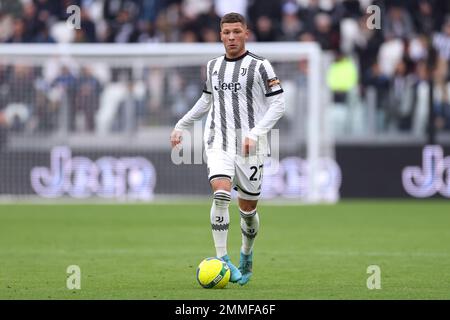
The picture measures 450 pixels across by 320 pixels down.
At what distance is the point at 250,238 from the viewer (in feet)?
31.8

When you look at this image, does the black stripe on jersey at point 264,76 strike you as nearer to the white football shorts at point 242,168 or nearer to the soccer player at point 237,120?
the soccer player at point 237,120

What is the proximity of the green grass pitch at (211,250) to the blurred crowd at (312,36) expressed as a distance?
6.38 feet

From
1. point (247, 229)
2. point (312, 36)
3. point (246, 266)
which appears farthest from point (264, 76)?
point (312, 36)

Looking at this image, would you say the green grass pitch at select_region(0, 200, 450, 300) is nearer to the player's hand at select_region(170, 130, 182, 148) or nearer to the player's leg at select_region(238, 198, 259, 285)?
the player's leg at select_region(238, 198, 259, 285)

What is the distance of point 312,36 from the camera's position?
73.7 feet

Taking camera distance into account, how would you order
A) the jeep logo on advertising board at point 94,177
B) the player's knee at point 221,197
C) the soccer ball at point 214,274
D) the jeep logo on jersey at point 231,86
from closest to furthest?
the soccer ball at point 214,274 < the player's knee at point 221,197 < the jeep logo on jersey at point 231,86 < the jeep logo on advertising board at point 94,177

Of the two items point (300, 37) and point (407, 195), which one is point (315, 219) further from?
point (300, 37)

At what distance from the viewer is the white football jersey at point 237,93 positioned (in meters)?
9.41

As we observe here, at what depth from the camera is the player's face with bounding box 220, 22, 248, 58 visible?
9266 millimetres

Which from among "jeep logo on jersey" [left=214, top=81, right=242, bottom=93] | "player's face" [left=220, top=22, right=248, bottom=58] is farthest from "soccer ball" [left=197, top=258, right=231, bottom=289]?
"player's face" [left=220, top=22, right=248, bottom=58]

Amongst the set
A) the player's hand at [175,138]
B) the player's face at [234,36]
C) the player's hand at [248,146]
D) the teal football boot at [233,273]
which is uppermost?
the player's face at [234,36]

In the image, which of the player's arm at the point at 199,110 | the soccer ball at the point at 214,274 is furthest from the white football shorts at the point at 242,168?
the soccer ball at the point at 214,274
